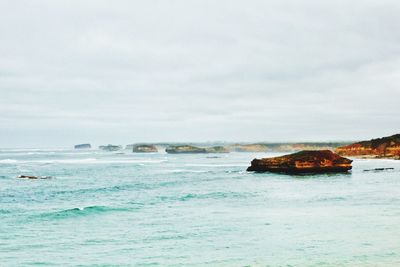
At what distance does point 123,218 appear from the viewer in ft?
127

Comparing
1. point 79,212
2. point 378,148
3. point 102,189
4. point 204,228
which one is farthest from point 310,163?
point 378,148

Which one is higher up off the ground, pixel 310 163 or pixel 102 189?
pixel 310 163

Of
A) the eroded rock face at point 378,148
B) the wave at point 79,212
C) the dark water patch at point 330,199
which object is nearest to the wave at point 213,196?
the dark water patch at point 330,199

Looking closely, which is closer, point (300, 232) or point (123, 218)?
point (300, 232)

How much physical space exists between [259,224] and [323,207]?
1104cm

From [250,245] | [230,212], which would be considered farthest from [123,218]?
[250,245]

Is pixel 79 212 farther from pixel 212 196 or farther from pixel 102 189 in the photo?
pixel 102 189

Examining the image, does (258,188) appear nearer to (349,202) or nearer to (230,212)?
(349,202)

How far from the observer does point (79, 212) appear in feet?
136

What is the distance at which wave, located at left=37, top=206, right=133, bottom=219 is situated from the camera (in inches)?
1567

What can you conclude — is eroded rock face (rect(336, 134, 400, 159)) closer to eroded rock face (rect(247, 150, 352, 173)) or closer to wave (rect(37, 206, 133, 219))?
eroded rock face (rect(247, 150, 352, 173))

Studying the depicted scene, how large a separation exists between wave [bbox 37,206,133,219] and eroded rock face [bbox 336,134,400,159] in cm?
12930

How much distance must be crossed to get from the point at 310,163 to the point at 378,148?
320 feet

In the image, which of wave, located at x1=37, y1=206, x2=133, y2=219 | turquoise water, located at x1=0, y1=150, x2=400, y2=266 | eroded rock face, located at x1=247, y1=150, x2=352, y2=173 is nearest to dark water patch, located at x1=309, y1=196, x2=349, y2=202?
turquoise water, located at x1=0, y1=150, x2=400, y2=266
